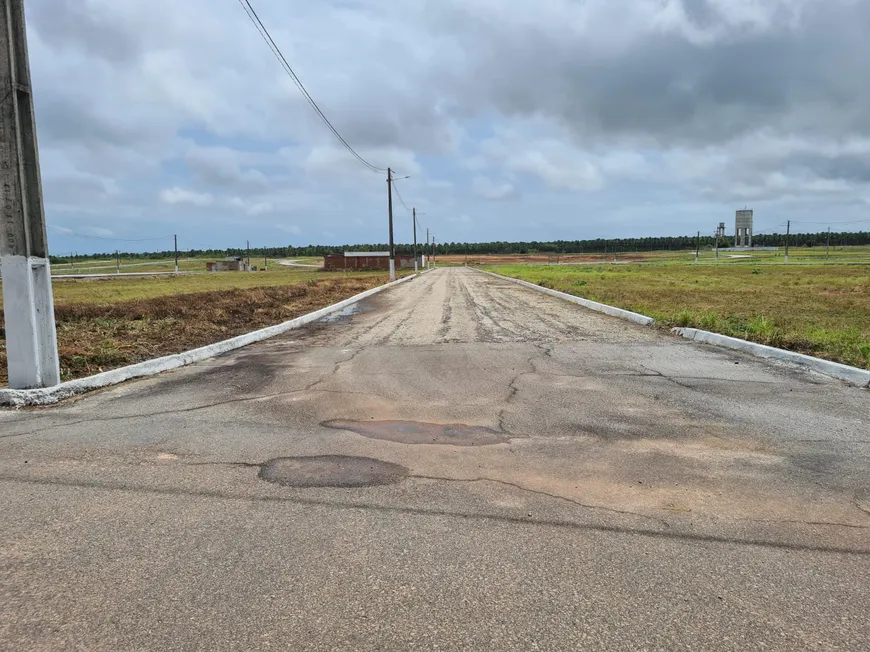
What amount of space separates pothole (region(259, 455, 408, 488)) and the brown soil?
4926 mm

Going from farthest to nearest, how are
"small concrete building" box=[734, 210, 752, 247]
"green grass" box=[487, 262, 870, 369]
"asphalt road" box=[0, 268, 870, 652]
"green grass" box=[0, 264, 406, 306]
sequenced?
"small concrete building" box=[734, 210, 752, 247]
"green grass" box=[0, 264, 406, 306]
"green grass" box=[487, 262, 870, 369]
"asphalt road" box=[0, 268, 870, 652]

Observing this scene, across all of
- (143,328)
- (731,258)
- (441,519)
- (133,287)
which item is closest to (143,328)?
(143,328)

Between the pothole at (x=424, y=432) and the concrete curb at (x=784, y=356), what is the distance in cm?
521

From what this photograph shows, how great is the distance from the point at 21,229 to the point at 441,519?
6.21 meters

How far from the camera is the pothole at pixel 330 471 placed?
4.23 meters

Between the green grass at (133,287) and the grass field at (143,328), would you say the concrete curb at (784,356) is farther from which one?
the green grass at (133,287)

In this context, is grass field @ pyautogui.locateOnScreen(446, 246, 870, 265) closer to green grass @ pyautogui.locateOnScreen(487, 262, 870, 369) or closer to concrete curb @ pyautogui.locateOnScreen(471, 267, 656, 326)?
green grass @ pyautogui.locateOnScreen(487, 262, 870, 369)

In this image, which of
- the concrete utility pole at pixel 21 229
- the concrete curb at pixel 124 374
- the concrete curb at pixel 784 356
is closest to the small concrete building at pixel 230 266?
the concrete curb at pixel 124 374

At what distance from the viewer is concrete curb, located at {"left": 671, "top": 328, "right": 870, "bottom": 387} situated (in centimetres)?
743

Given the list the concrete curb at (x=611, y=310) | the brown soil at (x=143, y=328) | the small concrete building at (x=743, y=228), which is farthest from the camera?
the small concrete building at (x=743, y=228)

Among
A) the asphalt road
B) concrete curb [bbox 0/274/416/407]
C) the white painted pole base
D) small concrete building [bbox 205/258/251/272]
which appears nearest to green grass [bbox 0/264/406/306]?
concrete curb [bbox 0/274/416/407]

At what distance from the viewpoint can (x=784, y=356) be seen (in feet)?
29.1

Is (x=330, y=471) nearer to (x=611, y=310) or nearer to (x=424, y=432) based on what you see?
(x=424, y=432)

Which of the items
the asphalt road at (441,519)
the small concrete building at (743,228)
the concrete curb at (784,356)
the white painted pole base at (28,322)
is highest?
the small concrete building at (743,228)
